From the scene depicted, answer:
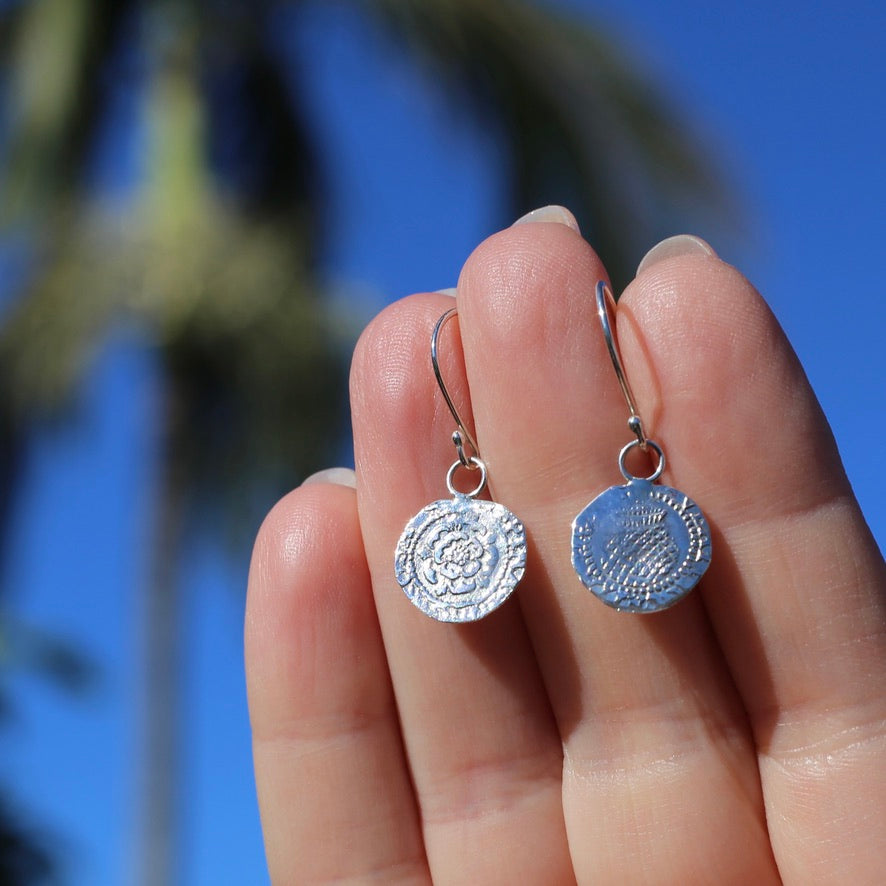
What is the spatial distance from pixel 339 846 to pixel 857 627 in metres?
0.89

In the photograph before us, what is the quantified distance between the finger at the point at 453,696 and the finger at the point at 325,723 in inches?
1.5

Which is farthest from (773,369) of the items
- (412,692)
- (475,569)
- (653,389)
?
(412,692)

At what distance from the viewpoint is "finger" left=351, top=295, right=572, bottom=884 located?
1718mm

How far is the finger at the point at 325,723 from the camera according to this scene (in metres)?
1.75

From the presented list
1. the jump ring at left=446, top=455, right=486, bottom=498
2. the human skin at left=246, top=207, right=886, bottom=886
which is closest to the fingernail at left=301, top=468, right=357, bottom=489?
the human skin at left=246, top=207, right=886, bottom=886

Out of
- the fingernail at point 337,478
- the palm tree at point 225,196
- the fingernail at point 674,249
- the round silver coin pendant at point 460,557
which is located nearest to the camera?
the round silver coin pendant at point 460,557

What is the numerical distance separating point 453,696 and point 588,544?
0.33m

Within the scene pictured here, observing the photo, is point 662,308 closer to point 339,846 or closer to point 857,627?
point 857,627

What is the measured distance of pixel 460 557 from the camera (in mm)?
1725

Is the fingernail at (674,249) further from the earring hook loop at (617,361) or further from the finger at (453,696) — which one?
the finger at (453,696)

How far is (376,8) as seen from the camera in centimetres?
678

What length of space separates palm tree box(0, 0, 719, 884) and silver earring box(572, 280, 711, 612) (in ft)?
12.8

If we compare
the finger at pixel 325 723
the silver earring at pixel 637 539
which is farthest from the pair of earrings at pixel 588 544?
the finger at pixel 325 723

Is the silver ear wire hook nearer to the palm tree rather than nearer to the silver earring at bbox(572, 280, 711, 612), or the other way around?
the silver earring at bbox(572, 280, 711, 612)
